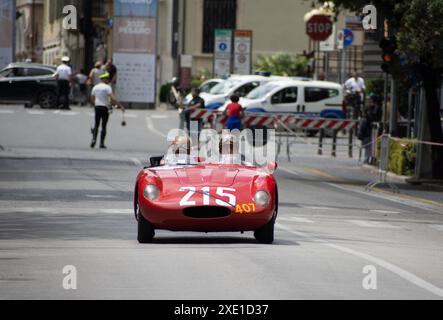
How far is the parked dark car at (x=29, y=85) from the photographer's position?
54.8m

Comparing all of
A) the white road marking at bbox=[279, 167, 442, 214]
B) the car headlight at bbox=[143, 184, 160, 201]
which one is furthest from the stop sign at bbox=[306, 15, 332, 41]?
the car headlight at bbox=[143, 184, 160, 201]

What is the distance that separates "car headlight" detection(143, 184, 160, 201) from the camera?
54.6 ft

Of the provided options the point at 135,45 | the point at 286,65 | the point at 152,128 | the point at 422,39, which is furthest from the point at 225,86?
the point at 422,39

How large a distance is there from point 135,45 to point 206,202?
41690mm

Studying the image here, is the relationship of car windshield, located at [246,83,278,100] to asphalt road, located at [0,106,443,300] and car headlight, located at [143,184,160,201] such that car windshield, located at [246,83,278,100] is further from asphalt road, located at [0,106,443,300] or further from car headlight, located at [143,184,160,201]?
car headlight, located at [143,184,160,201]

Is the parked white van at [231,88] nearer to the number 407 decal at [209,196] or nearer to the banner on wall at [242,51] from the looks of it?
the banner on wall at [242,51]

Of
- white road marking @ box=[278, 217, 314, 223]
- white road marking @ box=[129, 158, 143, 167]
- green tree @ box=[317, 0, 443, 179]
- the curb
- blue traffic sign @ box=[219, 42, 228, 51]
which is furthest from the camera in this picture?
blue traffic sign @ box=[219, 42, 228, 51]

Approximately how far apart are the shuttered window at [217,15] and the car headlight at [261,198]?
59.7m

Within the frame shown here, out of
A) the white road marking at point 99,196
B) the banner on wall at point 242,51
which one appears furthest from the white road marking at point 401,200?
the banner on wall at point 242,51

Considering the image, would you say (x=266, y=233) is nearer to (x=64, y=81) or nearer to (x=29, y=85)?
(x=64, y=81)

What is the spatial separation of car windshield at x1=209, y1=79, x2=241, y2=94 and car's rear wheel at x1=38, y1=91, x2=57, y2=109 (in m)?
5.75

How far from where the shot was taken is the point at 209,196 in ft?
54.3

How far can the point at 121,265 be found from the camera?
14.1 metres
